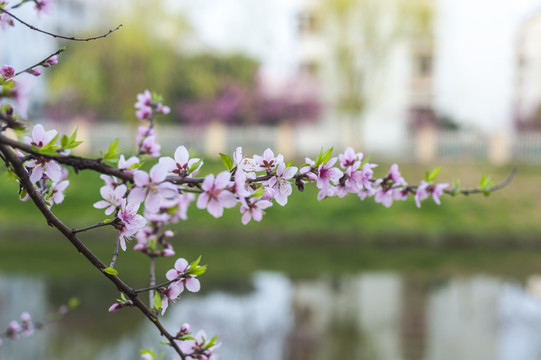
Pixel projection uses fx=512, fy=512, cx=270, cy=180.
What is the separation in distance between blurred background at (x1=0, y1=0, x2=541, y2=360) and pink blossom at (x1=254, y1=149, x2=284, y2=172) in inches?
47.3

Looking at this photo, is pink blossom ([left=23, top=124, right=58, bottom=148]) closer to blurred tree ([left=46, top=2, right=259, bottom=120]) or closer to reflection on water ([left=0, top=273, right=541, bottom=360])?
reflection on water ([left=0, top=273, right=541, bottom=360])

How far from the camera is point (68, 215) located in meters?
10.2

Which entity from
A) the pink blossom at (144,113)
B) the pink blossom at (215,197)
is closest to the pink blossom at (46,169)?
the pink blossom at (215,197)

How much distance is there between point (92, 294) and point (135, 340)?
1652 mm

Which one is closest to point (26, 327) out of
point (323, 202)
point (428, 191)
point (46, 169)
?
point (46, 169)

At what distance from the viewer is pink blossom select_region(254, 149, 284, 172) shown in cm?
117

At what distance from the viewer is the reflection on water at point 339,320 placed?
4.23 metres

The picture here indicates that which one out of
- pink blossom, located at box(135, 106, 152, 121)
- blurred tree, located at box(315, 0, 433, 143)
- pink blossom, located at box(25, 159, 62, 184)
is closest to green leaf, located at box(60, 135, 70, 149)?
pink blossom, located at box(25, 159, 62, 184)

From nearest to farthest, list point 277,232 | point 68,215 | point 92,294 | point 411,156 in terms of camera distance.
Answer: point 92,294 → point 277,232 → point 68,215 → point 411,156

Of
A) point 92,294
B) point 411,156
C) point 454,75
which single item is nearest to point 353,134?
point 411,156

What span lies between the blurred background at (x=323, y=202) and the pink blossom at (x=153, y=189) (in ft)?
4.12

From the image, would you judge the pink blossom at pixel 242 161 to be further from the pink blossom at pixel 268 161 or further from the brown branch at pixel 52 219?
the brown branch at pixel 52 219

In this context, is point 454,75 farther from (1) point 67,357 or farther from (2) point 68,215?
(1) point 67,357

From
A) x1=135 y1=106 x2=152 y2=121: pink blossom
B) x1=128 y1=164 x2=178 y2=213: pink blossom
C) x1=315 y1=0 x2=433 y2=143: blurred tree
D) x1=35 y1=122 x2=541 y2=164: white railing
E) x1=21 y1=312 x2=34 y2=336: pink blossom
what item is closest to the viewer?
x1=128 y1=164 x2=178 y2=213: pink blossom
